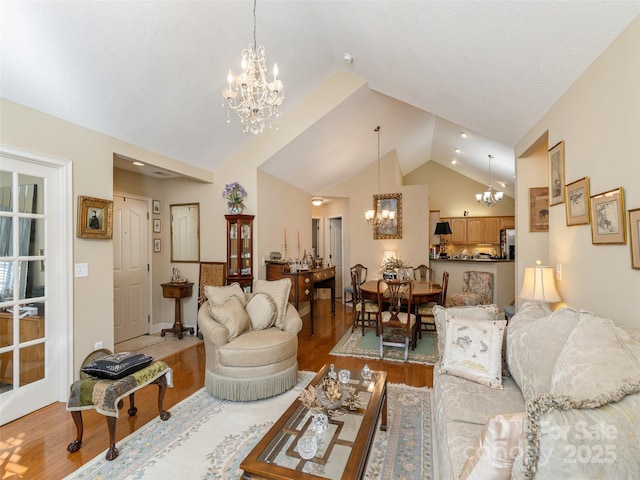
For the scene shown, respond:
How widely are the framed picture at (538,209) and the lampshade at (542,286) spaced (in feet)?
3.02

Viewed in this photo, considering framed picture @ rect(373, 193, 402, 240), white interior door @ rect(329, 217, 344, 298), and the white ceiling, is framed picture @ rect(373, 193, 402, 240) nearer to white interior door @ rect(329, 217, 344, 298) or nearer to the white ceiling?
white interior door @ rect(329, 217, 344, 298)

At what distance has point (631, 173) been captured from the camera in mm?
1557

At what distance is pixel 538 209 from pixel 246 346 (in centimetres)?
335

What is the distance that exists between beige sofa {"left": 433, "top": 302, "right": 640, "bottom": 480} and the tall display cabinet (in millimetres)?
3006

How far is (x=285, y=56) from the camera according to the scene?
3.66 metres

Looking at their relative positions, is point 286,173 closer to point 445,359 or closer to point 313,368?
point 313,368

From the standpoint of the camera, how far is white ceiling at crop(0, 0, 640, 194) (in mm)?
2018

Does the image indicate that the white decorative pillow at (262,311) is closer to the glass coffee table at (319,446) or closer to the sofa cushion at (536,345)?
the glass coffee table at (319,446)

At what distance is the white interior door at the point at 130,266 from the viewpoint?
4449 millimetres

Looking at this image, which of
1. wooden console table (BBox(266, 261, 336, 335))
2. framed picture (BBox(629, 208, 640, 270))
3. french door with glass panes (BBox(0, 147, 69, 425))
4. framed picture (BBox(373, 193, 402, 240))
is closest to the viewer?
framed picture (BBox(629, 208, 640, 270))

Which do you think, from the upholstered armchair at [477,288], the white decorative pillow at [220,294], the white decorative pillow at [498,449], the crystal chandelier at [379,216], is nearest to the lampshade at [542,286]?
the white decorative pillow at [498,449]

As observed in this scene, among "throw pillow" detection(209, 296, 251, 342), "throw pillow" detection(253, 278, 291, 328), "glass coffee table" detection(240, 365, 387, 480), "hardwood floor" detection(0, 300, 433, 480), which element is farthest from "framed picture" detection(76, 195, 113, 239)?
"glass coffee table" detection(240, 365, 387, 480)

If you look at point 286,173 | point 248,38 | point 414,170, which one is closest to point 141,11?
point 248,38

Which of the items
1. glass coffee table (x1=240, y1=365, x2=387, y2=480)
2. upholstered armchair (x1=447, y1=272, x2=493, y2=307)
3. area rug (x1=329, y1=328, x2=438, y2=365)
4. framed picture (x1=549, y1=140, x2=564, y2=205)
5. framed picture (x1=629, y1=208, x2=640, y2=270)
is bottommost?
area rug (x1=329, y1=328, x2=438, y2=365)
